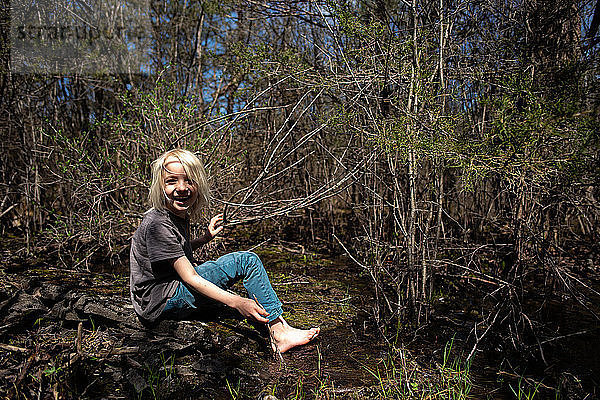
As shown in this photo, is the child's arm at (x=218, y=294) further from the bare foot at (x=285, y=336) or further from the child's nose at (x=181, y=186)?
the child's nose at (x=181, y=186)

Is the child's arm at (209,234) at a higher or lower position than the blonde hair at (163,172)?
lower

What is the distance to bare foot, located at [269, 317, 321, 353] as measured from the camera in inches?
90.0

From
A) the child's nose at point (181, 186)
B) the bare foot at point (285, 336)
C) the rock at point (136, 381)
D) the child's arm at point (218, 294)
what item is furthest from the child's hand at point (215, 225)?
the rock at point (136, 381)

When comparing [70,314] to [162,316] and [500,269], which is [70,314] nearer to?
[162,316]

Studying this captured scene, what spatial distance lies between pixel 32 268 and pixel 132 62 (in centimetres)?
322

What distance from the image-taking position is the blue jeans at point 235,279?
92.9 inches

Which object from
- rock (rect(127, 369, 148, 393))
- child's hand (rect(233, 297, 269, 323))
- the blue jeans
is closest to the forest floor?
rock (rect(127, 369, 148, 393))

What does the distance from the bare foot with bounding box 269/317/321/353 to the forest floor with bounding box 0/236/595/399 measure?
0.17ft

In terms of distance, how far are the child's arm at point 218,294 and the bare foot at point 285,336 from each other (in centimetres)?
19

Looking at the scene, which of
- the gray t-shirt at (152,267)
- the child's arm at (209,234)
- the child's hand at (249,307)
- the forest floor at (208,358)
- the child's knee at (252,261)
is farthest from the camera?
the child's arm at (209,234)

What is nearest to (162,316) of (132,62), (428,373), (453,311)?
(428,373)

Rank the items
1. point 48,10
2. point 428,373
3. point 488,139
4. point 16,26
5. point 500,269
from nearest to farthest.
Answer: point 428,373
point 488,139
point 500,269
point 16,26
point 48,10

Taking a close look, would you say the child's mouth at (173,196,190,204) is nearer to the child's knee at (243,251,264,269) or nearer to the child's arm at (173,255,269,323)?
the child's arm at (173,255,269,323)

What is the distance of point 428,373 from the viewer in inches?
79.6
